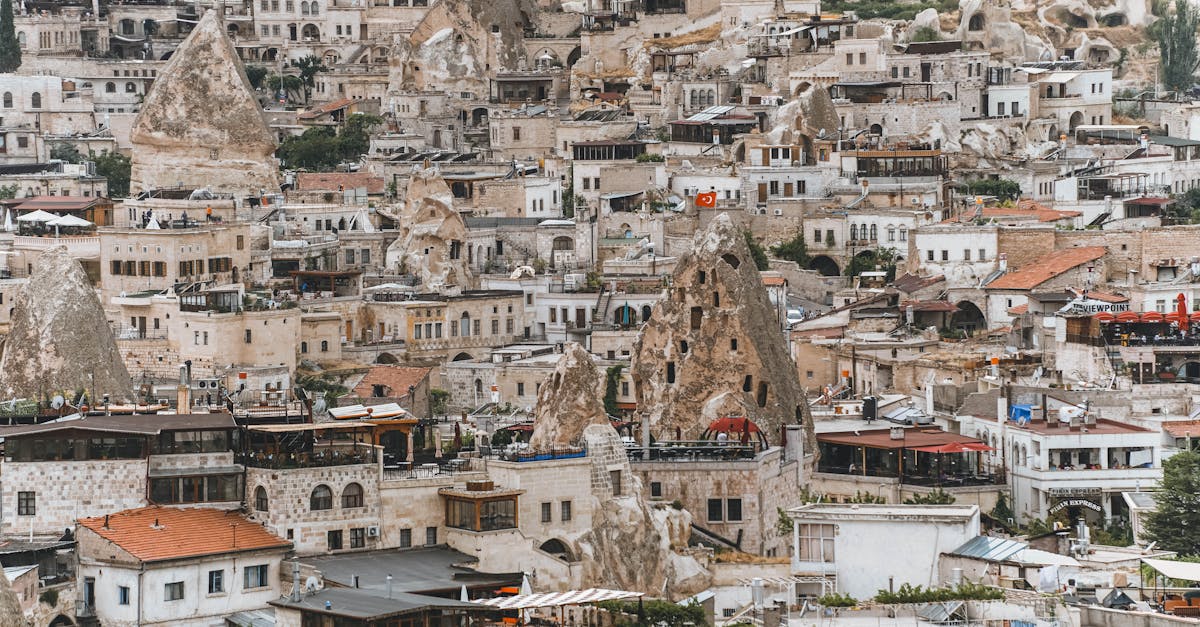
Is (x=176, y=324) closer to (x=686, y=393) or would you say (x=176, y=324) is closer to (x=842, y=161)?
(x=686, y=393)

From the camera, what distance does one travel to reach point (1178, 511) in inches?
3241

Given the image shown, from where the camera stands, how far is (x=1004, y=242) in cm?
12181

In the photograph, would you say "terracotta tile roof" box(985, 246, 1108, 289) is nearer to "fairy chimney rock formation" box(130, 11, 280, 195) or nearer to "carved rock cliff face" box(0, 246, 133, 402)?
"carved rock cliff face" box(0, 246, 133, 402)

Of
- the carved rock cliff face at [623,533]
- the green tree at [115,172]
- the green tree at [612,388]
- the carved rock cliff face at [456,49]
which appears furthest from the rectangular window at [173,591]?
the carved rock cliff face at [456,49]

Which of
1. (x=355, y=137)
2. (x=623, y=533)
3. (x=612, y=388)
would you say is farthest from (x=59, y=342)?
(x=355, y=137)

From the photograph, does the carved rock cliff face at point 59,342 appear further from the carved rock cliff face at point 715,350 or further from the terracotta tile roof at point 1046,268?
the terracotta tile roof at point 1046,268

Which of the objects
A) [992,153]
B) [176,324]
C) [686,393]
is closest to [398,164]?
[992,153]

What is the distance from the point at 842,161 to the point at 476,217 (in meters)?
14.8

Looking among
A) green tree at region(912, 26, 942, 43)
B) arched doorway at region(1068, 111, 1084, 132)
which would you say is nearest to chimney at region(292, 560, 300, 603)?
arched doorway at region(1068, 111, 1084, 132)

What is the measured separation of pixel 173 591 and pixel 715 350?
88.6ft

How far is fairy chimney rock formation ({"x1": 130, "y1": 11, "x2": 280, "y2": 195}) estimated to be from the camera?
141375 mm

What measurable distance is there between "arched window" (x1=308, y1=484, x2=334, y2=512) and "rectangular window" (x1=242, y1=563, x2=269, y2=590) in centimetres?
249

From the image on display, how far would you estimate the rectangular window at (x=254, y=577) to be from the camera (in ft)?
237

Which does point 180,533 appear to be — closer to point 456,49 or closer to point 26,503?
point 26,503
